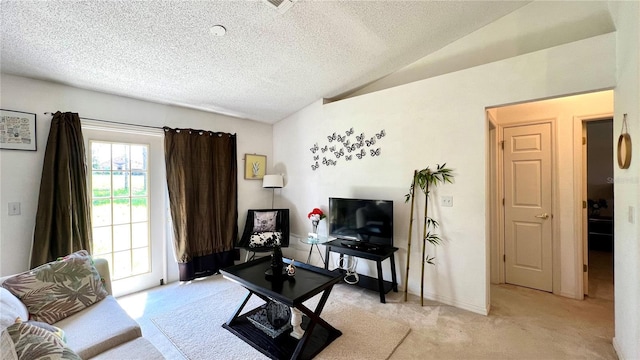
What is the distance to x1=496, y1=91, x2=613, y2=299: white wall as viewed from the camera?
2832 mm

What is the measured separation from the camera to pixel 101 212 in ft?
9.58

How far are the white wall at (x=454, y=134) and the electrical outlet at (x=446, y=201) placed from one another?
50 mm

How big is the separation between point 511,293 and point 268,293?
2.86 metres

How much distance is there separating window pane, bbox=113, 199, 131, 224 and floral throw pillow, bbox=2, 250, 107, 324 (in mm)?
1103

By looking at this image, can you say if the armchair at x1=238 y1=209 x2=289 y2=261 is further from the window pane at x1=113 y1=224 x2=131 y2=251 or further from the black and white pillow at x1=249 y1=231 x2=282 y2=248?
the window pane at x1=113 y1=224 x2=131 y2=251

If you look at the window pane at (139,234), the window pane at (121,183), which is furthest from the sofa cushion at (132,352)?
the window pane at (121,183)

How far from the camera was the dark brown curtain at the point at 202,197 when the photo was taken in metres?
3.31

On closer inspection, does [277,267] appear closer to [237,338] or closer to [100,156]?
[237,338]

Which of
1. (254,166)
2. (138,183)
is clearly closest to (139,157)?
(138,183)

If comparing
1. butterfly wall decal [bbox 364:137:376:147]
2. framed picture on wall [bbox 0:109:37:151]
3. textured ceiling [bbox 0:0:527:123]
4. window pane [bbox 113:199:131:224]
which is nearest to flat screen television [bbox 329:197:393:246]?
butterfly wall decal [bbox 364:137:376:147]

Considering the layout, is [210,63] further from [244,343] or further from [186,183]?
[244,343]

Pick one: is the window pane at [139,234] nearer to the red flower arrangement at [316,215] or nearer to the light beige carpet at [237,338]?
the light beige carpet at [237,338]

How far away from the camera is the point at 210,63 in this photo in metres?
2.56

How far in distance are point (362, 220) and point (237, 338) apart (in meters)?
1.76
